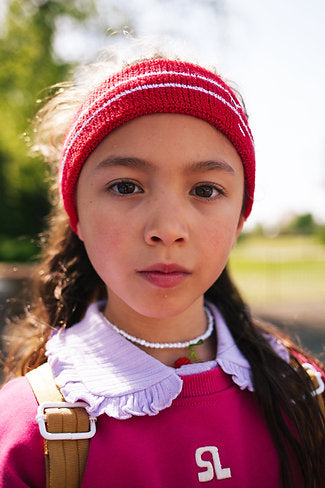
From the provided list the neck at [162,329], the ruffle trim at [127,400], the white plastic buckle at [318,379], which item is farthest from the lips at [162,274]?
the white plastic buckle at [318,379]

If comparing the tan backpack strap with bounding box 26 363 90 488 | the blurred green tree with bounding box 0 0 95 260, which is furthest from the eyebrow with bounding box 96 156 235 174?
the blurred green tree with bounding box 0 0 95 260

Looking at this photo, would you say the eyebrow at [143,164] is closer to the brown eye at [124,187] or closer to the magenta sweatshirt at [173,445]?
the brown eye at [124,187]

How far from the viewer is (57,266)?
2.25 m

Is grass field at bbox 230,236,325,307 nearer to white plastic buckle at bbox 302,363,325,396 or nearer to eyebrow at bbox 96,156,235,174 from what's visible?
white plastic buckle at bbox 302,363,325,396

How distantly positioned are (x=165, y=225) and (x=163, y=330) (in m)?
0.48

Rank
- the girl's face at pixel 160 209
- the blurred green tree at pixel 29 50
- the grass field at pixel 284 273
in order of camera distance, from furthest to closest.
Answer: the blurred green tree at pixel 29 50, the grass field at pixel 284 273, the girl's face at pixel 160 209

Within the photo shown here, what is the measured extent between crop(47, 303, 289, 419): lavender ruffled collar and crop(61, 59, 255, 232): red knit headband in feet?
1.69

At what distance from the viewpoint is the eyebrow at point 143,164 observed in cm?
154

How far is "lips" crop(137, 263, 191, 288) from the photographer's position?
153 cm

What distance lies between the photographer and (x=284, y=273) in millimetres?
19125

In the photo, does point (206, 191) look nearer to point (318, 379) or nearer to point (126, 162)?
point (126, 162)

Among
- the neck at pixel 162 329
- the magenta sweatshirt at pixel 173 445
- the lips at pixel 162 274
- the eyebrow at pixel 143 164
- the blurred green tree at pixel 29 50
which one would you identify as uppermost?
the blurred green tree at pixel 29 50

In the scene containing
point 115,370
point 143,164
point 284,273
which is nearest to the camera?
point 143,164

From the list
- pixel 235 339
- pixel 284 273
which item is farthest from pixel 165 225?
pixel 284 273
